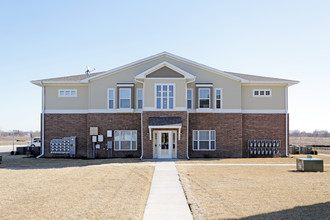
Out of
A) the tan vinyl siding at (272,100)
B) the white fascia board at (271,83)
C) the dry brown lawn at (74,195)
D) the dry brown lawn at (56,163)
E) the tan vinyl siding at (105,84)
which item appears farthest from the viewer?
the tan vinyl siding at (272,100)

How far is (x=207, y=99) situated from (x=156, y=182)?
41.3ft

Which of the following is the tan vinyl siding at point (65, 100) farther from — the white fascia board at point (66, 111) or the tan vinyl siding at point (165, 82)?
the tan vinyl siding at point (165, 82)

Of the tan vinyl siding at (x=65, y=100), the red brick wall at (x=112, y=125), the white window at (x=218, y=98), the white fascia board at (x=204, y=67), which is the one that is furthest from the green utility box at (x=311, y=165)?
the tan vinyl siding at (x=65, y=100)

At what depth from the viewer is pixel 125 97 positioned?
2400cm

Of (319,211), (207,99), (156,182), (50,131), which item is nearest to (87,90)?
(50,131)

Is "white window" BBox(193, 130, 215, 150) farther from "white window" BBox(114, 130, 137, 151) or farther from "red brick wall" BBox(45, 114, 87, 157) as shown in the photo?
"red brick wall" BBox(45, 114, 87, 157)

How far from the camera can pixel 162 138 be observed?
75.3ft

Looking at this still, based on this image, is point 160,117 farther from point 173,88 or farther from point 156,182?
point 156,182

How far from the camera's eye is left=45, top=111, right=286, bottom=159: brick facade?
22422 mm

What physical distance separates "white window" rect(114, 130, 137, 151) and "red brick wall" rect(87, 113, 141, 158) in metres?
0.28

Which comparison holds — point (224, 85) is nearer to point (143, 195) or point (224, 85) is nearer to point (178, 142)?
point (178, 142)

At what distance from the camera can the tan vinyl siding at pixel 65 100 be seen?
976 inches

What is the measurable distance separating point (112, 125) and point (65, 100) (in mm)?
4482

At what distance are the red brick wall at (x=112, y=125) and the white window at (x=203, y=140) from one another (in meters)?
4.48
